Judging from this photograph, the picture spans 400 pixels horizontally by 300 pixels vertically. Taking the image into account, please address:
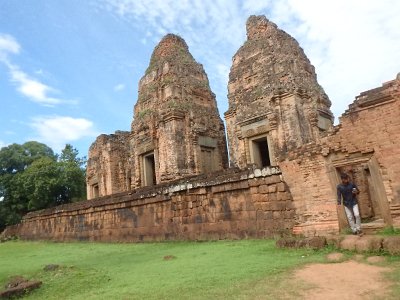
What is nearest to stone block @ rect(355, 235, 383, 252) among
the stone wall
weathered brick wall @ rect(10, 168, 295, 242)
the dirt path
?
the dirt path

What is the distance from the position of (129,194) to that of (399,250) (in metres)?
9.68

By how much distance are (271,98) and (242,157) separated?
259cm

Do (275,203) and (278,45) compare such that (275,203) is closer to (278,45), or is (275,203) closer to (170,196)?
(170,196)

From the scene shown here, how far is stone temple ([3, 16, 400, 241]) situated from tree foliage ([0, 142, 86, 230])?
5433mm

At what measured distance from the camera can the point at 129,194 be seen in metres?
13.3

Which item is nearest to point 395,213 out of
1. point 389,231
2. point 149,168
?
point 389,231

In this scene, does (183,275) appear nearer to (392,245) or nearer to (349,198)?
(392,245)

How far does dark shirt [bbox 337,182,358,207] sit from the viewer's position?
7.16 meters

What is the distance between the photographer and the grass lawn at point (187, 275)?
4617 mm

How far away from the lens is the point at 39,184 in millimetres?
29078

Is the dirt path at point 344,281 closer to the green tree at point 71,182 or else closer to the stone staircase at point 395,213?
the stone staircase at point 395,213

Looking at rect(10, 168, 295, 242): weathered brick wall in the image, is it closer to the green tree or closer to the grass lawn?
the grass lawn

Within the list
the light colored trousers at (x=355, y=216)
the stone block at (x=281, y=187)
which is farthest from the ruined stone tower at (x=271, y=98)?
the light colored trousers at (x=355, y=216)

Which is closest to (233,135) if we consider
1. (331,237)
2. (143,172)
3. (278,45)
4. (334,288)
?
(278,45)
